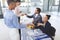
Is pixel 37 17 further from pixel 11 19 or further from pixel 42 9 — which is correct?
pixel 11 19

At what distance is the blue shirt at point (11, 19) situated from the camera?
129 cm

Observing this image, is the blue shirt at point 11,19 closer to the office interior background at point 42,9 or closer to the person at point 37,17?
the office interior background at point 42,9

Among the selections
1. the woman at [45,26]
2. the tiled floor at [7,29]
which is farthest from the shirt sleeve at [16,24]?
the woman at [45,26]

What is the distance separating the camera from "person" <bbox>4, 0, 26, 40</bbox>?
1292 millimetres

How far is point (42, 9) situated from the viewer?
1348mm

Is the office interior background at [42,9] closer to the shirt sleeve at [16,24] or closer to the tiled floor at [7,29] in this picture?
the tiled floor at [7,29]

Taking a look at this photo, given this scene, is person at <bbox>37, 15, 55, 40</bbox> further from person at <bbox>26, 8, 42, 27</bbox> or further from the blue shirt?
the blue shirt

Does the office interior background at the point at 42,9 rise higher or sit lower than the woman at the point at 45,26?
higher

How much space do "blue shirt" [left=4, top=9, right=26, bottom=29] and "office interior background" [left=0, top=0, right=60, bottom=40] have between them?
0.05 meters

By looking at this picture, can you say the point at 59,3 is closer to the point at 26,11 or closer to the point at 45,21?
the point at 45,21

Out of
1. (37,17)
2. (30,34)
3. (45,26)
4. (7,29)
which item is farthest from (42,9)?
(7,29)

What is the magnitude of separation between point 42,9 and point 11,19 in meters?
0.42

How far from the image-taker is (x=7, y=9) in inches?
50.6

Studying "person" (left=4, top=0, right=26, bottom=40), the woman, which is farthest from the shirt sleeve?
the woman
